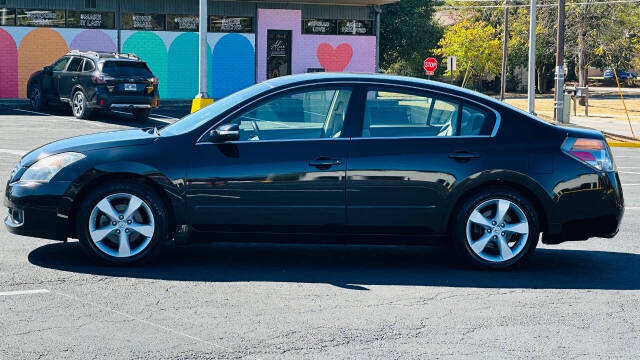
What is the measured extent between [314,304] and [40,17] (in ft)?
101

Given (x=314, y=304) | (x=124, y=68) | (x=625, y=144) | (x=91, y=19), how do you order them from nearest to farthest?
(x=314, y=304)
(x=625, y=144)
(x=124, y=68)
(x=91, y=19)

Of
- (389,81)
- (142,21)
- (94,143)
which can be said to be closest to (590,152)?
(389,81)

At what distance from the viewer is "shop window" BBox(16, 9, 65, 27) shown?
34.8 m

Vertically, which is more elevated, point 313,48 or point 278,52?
point 313,48

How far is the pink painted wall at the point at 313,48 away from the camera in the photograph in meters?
38.8

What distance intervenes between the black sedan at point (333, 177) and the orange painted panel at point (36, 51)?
94.0ft

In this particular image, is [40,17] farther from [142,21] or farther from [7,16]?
[142,21]

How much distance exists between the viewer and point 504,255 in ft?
25.7

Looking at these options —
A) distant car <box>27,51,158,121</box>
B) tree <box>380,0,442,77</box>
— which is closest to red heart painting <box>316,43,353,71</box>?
tree <box>380,0,442,77</box>

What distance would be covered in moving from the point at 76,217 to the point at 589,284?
405 cm

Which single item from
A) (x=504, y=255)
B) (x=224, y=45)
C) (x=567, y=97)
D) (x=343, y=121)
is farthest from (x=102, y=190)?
(x=224, y=45)

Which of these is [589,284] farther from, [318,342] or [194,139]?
[194,139]

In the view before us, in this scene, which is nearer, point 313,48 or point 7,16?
point 7,16

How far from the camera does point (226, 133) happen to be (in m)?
7.53
